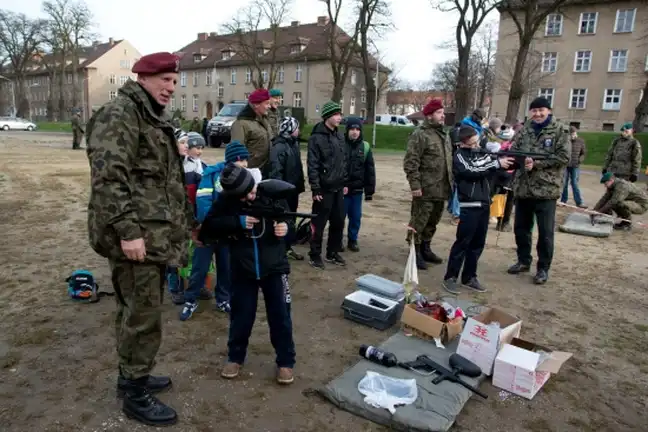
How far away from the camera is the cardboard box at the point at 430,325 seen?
13.0ft

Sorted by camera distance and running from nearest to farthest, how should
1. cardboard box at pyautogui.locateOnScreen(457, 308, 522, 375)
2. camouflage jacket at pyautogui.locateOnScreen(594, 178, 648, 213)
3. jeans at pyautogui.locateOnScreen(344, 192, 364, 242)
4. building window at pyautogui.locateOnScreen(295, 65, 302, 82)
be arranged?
cardboard box at pyautogui.locateOnScreen(457, 308, 522, 375) → jeans at pyautogui.locateOnScreen(344, 192, 364, 242) → camouflage jacket at pyautogui.locateOnScreen(594, 178, 648, 213) → building window at pyautogui.locateOnScreen(295, 65, 302, 82)

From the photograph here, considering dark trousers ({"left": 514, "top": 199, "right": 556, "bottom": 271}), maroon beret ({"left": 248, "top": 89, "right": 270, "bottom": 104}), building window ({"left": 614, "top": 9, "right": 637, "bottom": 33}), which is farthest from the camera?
building window ({"left": 614, "top": 9, "right": 637, "bottom": 33})

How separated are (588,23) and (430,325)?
44.7m

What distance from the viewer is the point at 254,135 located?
210 inches

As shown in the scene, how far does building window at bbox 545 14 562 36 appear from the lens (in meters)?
40.6

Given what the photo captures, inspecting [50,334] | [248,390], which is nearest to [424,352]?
[248,390]

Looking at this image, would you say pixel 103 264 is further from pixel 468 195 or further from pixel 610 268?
pixel 610 268

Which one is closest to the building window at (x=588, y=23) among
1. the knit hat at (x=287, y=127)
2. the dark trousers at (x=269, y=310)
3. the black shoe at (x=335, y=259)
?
the black shoe at (x=335, y=259)

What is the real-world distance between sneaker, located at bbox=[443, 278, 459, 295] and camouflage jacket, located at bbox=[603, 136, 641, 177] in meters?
6.86

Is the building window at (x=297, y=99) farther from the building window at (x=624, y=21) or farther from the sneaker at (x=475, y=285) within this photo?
the sneaker at (x=475, y=285)

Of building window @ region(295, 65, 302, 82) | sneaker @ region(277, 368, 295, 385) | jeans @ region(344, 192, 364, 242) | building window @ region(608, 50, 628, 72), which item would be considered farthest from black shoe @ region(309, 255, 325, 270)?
building window @ region(295, 65, 302, 82)

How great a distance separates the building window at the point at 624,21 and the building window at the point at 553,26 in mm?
4166

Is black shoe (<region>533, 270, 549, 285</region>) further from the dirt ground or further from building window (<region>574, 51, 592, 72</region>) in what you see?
building window (<region>574, 51, 592, 72</region>)

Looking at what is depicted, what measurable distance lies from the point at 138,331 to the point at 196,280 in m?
1.63
